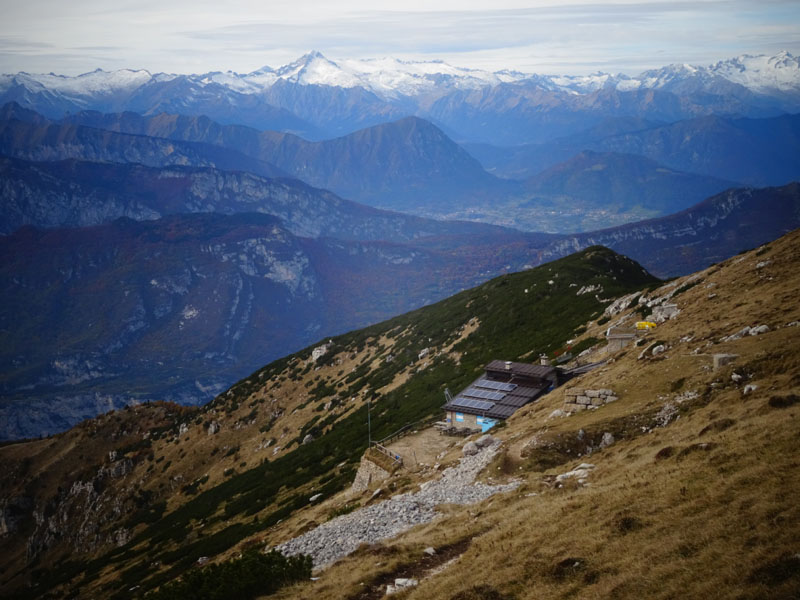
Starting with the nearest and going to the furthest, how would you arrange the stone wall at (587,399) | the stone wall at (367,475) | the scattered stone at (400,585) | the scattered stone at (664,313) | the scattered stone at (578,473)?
the scattered stone at (400,585), the scattered stone at (578,473), the stone wall at (587,399), the stone wall at (367,475), the scattered stone at (664,313)

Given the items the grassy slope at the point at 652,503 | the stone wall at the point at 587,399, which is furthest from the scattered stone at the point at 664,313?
the stone wall at the point at 587,399

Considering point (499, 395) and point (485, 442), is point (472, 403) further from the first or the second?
point (485, 442)

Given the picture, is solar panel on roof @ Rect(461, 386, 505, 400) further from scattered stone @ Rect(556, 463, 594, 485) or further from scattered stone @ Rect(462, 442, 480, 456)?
scattered stone @ Rect(556, 463, 594, 485)

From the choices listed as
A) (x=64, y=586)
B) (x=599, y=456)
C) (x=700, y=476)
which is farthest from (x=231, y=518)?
(x=700, y=476)

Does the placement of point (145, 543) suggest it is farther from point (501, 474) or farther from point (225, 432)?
point (501, 474)

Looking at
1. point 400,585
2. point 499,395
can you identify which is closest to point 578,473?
point 400,585

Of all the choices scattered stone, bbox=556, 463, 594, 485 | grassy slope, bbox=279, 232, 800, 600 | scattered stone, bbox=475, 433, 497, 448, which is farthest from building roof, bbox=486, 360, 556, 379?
scattered stone, bbox=556, 463, 594, 485

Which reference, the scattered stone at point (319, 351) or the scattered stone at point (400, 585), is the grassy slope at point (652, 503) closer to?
the scattered stone at point (400, 585)

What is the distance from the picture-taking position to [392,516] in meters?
32.9

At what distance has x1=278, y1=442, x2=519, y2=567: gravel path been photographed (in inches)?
1213

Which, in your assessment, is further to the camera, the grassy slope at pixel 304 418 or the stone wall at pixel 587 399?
the grassy slope at pixel 304 418

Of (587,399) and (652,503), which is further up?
(652,503)

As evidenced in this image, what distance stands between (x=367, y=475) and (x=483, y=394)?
Result: 12.3 m

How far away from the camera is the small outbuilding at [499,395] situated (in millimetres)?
50156
